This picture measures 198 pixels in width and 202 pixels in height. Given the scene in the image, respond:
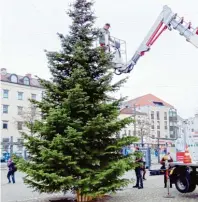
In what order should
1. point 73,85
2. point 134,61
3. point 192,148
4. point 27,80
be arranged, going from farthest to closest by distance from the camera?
point 27,80 → point 134,61 → point 192,148 → point 73,85

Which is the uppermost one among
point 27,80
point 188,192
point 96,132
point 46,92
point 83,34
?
point 27,80

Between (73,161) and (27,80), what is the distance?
61206mm

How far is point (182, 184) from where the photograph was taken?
13.6 m

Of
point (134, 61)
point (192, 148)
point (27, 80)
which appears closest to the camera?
point (192, 148)

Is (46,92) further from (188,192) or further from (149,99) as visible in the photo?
(149,99)

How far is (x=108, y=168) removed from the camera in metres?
11.4

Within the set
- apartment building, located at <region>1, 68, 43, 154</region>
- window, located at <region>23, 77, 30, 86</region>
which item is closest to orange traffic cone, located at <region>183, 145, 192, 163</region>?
apartment building, located at <region>1, 68, 43, 154</region>

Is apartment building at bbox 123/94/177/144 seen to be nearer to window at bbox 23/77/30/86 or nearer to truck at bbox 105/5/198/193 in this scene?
window at bbox 23/77/30/86

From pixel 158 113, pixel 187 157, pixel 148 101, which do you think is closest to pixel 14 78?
pixel 187 157

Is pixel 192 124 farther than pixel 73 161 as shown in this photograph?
Yes

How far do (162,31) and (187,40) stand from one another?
1910mm

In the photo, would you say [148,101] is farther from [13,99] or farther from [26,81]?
[13,99]

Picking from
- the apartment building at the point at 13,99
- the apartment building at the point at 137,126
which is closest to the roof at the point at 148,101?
the apartment building at the point at 137,126

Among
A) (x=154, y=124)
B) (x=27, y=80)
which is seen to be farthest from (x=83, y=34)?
(x=154, y=124)
